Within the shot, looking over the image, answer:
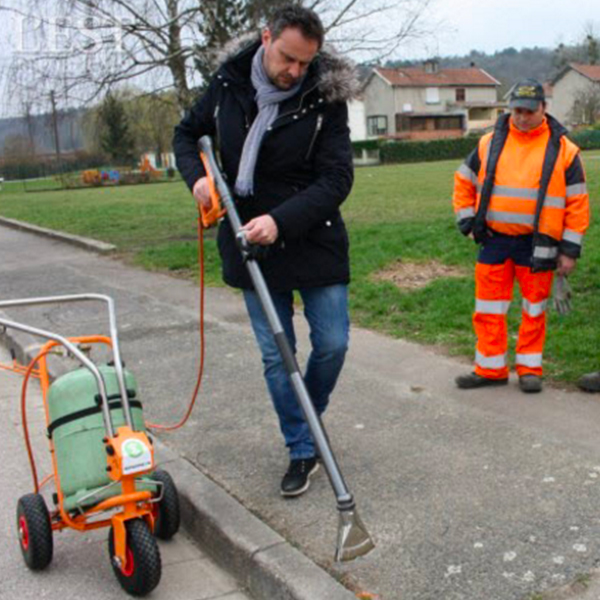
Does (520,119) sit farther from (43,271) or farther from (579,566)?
(43,271)

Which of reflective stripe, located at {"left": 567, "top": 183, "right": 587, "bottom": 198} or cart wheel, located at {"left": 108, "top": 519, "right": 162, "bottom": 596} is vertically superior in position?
reflective stripe, located at {"left": 567, "top": 183, "right": 587, "bottom": 198}

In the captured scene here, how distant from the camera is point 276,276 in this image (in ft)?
12.6

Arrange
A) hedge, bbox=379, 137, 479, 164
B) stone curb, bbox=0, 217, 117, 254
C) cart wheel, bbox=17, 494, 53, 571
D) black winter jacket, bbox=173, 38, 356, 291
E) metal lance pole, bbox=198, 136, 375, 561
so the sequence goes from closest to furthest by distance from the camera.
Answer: metal lance pole, bbox=198, 136, 375, 561 → cart wheel, bbox=17, 494, 53, 571 → black winter jacket, bbox=173, 38, 356, 291 → stone curb, bbox=0, 217, 117, 254 → hedge, bbox=379, 137, 479, 164

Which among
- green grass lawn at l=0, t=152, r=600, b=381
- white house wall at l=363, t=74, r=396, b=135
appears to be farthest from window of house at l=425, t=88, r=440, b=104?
green grass lawn at l=0, t=152, r=600, b=381

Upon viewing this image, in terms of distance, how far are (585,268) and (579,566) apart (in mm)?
5540

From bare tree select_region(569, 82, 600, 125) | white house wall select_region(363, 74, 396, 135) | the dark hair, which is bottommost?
the dark hair

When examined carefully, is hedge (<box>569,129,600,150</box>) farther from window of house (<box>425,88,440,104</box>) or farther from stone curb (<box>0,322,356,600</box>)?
stone curb (<box>0,322,356,600</box>)

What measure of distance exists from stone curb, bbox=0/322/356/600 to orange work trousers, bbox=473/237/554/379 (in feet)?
6.77

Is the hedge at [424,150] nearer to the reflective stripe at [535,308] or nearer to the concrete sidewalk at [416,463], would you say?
the concrete sidewalk at [416,463]

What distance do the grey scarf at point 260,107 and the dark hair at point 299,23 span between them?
19 centimetres

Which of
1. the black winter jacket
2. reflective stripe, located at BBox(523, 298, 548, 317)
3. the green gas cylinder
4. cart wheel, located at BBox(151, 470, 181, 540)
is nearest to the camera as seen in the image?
the green gas cylinder

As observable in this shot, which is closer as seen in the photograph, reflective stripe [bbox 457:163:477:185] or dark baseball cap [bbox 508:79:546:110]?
dark baseball cap [bbox 508:79:546:110]

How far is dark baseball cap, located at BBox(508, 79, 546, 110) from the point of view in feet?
16.4

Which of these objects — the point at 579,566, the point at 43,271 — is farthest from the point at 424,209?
the point at 579,566
